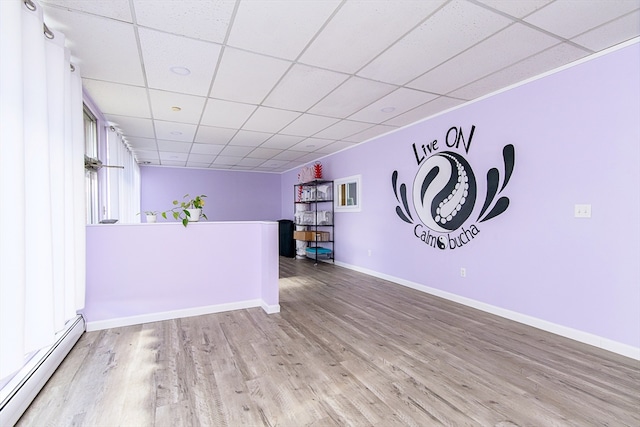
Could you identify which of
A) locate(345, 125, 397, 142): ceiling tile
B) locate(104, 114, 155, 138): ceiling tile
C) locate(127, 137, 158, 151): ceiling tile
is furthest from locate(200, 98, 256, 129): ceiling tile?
locate(345, 125, 397, 142): ceiling tile

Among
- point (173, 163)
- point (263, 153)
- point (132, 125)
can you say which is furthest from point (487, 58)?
point (173, 163)

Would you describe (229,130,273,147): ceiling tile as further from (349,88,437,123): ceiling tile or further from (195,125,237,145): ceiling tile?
(349,88,437,123): ceiling tile

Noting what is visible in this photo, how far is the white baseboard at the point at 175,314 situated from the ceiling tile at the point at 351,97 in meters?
2.44

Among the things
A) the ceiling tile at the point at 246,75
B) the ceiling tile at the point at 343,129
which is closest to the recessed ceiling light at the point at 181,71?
the ceiling tile at the point at 246,75

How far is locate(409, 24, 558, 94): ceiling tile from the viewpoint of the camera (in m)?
2.29

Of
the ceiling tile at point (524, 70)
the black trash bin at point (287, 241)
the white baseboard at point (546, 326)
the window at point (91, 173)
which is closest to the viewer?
the white baseboard at point (546, 326)

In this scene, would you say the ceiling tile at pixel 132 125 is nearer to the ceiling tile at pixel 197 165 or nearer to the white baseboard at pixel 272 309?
the ceiling tile at pixel 197 165

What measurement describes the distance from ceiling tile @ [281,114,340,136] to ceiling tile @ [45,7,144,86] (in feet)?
6.41

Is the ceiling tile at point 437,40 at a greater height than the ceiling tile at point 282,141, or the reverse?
the ceiling tile at point 437,40

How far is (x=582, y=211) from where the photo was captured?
2.67 m

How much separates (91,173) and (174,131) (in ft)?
4.84

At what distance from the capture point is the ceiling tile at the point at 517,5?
1.92 meters

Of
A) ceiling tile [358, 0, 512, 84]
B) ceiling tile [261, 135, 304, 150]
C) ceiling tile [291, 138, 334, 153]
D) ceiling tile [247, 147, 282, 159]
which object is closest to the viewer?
ceiling tile [358, 0, 512, 84]

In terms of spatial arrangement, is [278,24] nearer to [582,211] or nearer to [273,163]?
[582,211]
